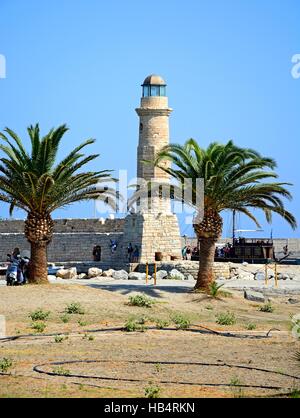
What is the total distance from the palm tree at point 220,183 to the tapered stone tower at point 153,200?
1712 cm

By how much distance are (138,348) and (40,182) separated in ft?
27.0

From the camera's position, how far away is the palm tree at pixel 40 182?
23.7 metres

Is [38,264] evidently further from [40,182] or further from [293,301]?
[293,301]

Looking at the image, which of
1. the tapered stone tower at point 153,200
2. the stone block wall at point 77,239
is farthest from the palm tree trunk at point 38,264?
the stone block wall at point 77,239

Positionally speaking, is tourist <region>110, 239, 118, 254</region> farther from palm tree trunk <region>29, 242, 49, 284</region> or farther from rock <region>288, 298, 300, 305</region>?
palm tree trunk <region>29, 242, 49, 284</region>

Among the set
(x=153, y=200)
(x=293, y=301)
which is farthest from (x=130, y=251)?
(x=293, y=301)

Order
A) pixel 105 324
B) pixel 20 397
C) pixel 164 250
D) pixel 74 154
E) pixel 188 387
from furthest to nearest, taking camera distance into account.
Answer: pixel 164 250 < pixel 74 154 < pixel 105 324 < pixel 188 387 < pixel 20 397

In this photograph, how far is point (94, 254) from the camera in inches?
1971

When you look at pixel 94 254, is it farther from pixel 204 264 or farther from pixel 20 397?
pixel 20 397

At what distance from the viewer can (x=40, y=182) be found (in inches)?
926

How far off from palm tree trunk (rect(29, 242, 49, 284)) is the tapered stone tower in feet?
63.6

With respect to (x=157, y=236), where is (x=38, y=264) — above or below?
below

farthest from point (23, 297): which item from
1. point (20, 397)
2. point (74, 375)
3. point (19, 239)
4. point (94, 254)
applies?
point (19, 239)

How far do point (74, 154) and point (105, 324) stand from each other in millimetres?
6307
